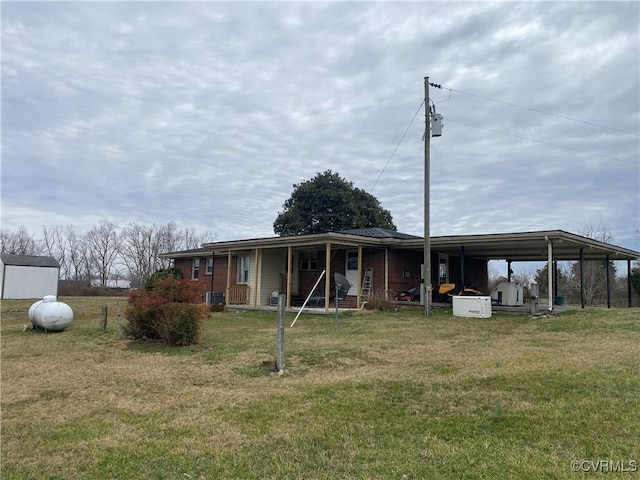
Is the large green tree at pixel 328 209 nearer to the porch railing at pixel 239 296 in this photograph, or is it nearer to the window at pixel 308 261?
the window at pixel 308 261

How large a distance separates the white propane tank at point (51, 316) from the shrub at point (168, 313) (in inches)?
123

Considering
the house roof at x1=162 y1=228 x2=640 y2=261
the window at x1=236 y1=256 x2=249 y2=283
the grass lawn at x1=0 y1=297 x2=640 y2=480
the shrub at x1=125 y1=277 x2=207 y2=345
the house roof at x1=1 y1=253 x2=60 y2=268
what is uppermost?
the house roof at x1=162 y1=228 x2=640 y2=261

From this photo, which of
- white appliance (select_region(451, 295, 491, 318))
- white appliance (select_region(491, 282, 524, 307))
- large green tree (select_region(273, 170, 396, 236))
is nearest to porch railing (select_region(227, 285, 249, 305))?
white appliance (select_region(451, 295, 491, 318))

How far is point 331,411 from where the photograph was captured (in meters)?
5.06

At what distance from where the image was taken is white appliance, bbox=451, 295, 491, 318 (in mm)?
14578

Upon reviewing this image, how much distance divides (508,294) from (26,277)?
32012 millimetres

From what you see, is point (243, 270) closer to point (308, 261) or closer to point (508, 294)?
point (308, 261)

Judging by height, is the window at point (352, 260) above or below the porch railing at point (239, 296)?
above

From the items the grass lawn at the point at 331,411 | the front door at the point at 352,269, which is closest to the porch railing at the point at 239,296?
the front door at the point at 352,269

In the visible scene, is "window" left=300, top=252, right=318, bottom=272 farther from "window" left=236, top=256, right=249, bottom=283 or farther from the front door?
"window" left=236, top=256, right=249, bottom=283

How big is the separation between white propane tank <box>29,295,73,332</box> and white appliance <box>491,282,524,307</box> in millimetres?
15093

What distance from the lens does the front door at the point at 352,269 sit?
19.0m

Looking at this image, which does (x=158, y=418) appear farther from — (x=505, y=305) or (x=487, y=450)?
(x=505, y=305)
